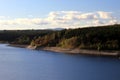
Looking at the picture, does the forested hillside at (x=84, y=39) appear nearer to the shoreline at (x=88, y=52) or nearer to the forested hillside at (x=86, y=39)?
the forested hillside at (x=86, y=39)

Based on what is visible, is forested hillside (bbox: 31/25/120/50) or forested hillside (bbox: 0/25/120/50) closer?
forested hillside (bbox: 31/25/120/50)

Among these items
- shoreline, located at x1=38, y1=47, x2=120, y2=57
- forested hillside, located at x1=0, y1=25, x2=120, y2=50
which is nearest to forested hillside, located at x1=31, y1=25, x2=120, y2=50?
forested hillside, located at x1=0, y1=25, x2=120, y2=50

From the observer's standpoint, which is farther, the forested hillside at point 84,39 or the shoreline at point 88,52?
the forested hillside at point 84,39

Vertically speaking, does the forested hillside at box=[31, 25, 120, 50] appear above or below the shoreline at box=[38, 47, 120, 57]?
above

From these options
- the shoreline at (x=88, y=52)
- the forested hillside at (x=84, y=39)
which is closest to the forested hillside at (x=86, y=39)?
the forested hillside at (x=84, y=39)

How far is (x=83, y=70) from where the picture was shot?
213 feet

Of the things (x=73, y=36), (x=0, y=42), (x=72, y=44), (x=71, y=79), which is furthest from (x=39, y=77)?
(x=0, y=42)

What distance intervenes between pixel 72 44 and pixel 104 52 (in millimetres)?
14200

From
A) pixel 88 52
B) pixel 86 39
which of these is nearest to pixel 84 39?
pixel 86 39

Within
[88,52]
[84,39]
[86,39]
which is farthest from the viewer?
[84,39]

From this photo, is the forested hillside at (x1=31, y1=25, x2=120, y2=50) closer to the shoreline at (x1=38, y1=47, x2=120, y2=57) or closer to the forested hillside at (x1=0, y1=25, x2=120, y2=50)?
the forested hillside at (x1=0, y1=25, x2=120, y2=50)

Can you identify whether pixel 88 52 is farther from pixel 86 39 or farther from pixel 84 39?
pixel 84 39

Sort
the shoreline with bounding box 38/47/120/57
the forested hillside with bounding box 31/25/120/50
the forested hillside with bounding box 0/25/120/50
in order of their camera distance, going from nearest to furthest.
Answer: the shoreline with bounding box 38/47/120/57 → the forested hillside with bounding box 31/25/120/50 → the forested hillside with bounding box 0/25/120/50

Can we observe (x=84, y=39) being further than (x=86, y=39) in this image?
Yes
